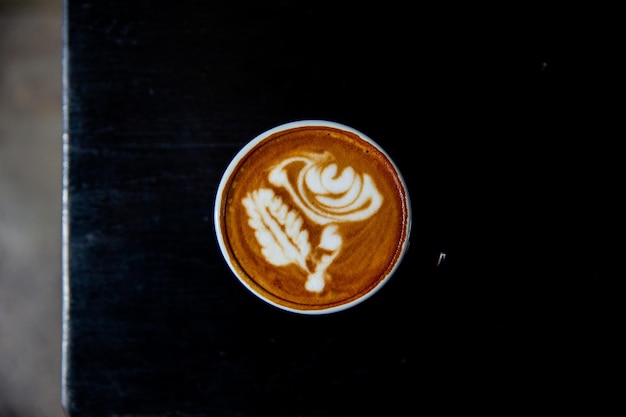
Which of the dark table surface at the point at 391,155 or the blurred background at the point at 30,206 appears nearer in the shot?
the dark table surface at the point at 391,155

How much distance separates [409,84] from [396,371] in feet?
1.60

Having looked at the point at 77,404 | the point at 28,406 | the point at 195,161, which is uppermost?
the point at 195,161

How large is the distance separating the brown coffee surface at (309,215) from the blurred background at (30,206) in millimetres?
886

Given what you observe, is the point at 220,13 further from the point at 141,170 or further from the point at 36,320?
the point at 36,320

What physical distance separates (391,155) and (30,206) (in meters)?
1.07

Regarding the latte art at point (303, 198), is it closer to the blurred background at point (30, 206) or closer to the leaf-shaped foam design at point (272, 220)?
the leaf-shaped foam design at point (272, 220)

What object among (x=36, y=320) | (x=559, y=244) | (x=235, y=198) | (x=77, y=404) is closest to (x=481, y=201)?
(x=559, y=244)

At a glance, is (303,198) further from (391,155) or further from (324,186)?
(391,155)

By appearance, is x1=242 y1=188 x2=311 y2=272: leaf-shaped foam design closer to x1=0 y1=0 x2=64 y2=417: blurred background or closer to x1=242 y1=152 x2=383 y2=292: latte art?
x1=242 y1=152 x2=383 y2=292: latte art

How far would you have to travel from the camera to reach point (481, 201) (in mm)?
962

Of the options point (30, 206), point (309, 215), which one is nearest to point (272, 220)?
point (309, 215)

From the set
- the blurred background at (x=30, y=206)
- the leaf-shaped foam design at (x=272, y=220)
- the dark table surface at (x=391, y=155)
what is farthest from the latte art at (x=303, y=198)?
the blurred background at (x=30, y=206)

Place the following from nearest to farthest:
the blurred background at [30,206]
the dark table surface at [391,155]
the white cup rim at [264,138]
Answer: the white cup rim at [264,138] → the dark table surface at [391,155] → the blurred background at [30,206]

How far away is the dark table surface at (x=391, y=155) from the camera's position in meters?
0.95
